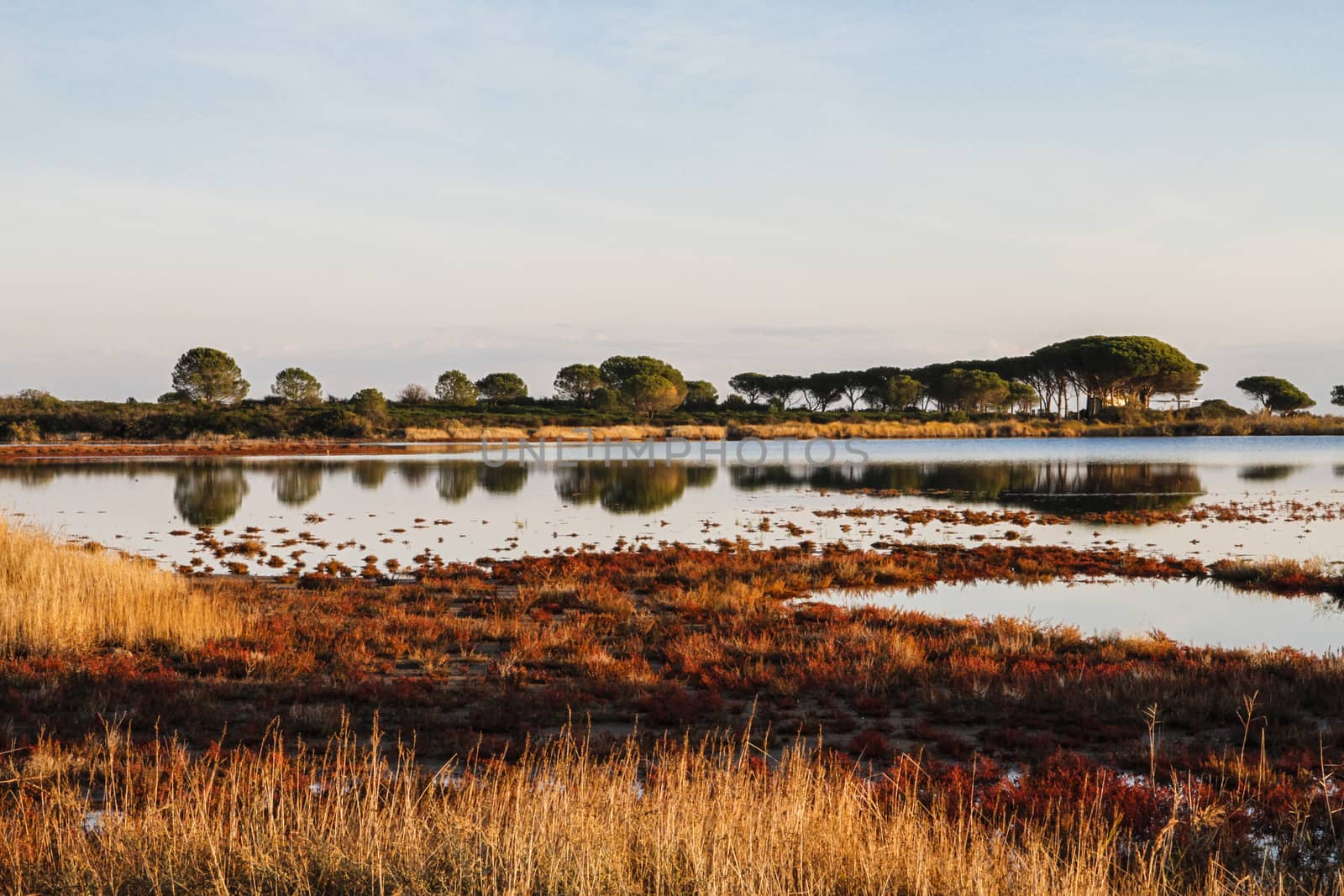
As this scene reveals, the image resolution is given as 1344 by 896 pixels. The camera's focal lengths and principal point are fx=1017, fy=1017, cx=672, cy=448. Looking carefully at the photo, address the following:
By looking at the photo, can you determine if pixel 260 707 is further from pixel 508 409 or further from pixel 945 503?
pixel 508 409

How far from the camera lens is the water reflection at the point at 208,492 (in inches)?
1276

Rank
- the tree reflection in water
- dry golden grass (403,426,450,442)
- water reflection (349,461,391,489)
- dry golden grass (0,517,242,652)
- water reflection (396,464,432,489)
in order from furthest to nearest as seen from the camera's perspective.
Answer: dry golden grass (403,426,450,442)
the tree reflection in water
water reflection (396,464,432,489)
water reflection (349,461,391,489)
dry golden grass (0,517,242,652)

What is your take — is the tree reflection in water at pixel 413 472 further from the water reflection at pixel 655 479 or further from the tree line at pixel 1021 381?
the tree line at pixel 1021 381

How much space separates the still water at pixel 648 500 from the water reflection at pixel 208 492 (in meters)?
0.14

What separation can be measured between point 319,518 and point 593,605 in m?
16.9

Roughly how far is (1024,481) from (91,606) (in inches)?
1693

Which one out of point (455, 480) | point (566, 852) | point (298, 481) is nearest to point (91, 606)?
point (566, 852)

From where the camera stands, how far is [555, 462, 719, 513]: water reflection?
124 ft

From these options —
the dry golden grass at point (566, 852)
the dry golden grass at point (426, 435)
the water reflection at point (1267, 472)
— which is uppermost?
the dry golden grass at point (426, 435)

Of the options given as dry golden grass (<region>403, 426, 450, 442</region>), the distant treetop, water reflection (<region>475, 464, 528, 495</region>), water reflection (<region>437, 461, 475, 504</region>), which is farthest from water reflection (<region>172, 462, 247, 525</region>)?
the distant treetop

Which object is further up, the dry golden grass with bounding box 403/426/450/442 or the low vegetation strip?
the dry golden grass with bounding box 403/426/450/442

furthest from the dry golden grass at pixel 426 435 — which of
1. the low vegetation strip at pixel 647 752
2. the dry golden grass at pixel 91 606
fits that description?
the dry golden grass at pixel 91 606

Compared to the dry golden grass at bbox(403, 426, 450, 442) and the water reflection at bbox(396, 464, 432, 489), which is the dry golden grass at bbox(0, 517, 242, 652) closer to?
the water reflection at bbox(396, 464, 432, 489)

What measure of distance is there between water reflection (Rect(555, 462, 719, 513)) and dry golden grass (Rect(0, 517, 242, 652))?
20543 millimetres
